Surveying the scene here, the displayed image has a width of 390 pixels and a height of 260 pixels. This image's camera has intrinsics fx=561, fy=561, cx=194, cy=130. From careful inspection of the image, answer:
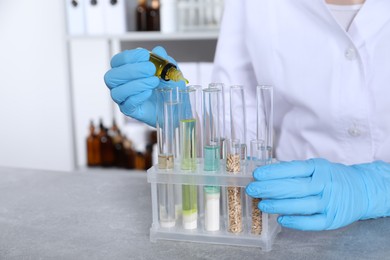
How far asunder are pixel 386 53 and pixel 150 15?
1.65 metres

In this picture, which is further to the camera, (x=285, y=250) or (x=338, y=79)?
(x=338, y=79)

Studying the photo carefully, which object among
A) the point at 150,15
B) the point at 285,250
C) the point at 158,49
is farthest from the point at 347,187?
the point at 150,15

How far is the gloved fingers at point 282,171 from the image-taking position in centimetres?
107

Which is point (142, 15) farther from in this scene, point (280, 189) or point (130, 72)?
point (280, 189)

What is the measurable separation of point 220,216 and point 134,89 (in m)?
0.35

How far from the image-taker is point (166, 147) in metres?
1.16

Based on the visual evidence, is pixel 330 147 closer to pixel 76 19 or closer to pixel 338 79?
pixel 338 79

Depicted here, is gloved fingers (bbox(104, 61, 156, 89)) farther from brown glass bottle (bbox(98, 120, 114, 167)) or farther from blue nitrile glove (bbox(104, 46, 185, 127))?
brown glass bottle (bbox(98, 120, 114, 167))

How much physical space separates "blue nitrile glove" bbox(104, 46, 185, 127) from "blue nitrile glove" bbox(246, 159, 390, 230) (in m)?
0.36

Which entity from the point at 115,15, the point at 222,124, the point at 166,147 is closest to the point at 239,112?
Result: the point at 222,124

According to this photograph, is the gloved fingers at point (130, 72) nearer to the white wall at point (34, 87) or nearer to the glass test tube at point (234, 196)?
the glass test tube at point (234, 196)

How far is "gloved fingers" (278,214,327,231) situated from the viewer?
1.10 metres

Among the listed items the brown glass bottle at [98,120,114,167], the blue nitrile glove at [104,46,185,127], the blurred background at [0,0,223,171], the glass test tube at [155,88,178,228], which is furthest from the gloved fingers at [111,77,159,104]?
the brown glass bottle at [98,120,114,167]

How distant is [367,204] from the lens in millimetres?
1179
